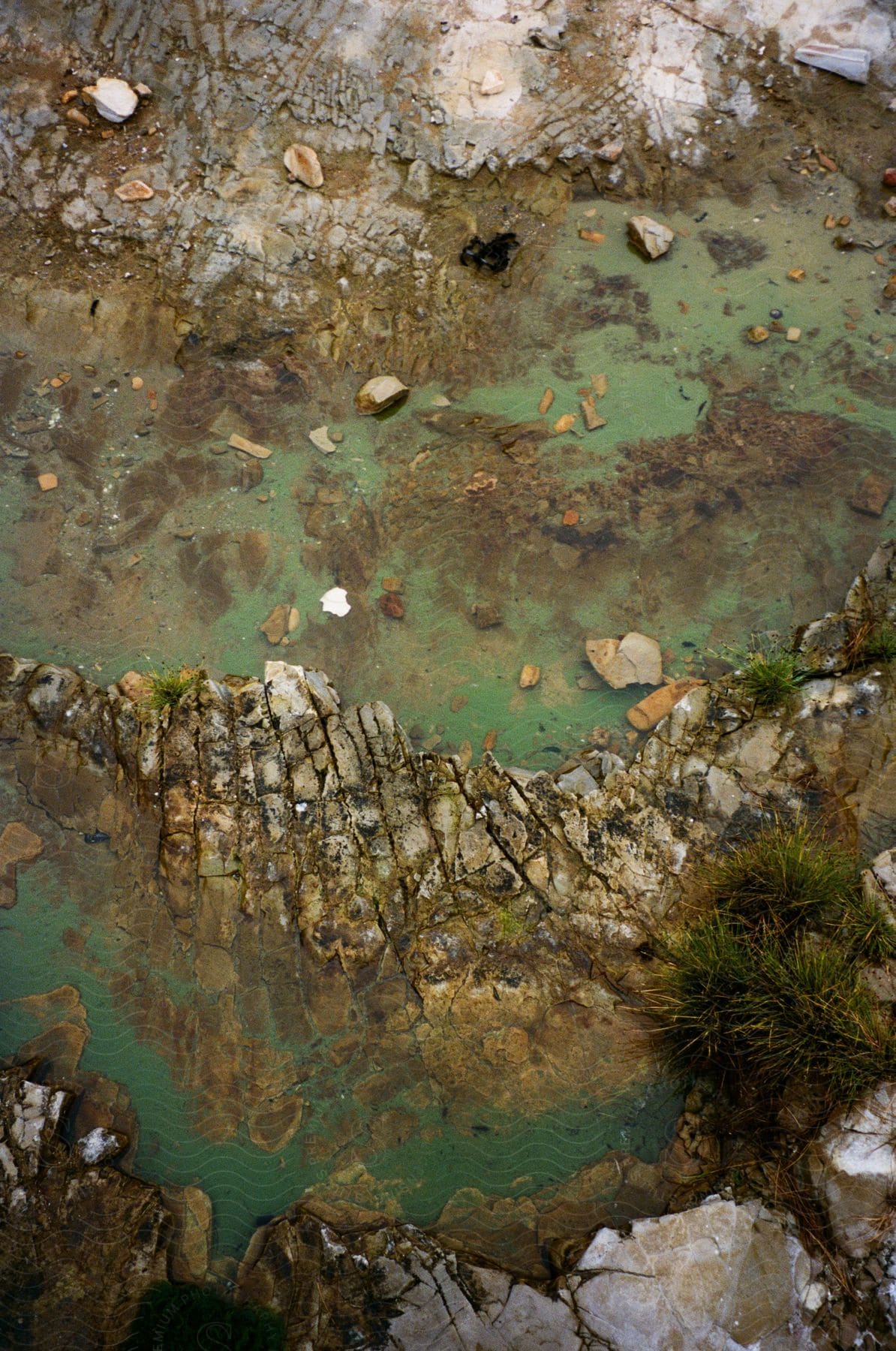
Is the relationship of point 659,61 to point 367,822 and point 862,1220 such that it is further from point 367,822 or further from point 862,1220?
point 862,1220

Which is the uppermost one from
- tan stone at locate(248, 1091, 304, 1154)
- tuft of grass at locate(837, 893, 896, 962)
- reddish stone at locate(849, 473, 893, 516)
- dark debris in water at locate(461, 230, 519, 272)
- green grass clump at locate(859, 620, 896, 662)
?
dark debris in water at locate(461, 230, 519, 272)

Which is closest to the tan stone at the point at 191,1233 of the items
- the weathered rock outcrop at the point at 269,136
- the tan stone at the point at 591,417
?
the tan stone at the point at 591,417

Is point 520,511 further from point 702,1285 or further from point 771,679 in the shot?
point 702,1285

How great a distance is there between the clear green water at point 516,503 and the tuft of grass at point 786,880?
48.2 inches

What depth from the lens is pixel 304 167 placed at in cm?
619

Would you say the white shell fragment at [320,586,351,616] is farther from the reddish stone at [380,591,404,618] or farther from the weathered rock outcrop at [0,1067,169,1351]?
the weathered rock outcrop at [0,1067,169,1351]

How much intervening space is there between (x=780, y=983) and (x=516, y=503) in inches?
130

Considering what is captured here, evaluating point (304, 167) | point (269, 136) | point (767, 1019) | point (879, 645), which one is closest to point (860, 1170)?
point (767, 1019)

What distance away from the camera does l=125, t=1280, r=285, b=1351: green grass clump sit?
380 cm

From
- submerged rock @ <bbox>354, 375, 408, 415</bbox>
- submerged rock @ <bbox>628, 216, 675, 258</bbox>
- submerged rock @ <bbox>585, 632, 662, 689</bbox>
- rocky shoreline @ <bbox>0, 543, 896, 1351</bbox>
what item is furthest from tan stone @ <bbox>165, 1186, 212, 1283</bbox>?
submerged rock @ <bbox>628, 216, 675, 258</bbox>

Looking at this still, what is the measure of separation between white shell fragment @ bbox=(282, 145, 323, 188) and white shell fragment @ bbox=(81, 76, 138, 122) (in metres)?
1.18

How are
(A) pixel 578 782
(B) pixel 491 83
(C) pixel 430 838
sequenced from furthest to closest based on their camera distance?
(B) pixel 491 83, (A) pixel 578 782, (C) pixel 430 838

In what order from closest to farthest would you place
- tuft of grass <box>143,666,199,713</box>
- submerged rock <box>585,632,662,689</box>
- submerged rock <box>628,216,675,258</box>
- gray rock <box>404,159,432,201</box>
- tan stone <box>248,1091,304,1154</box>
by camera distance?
1. tan stone <box>248,1091,304,1154</box>
2. tuft of grass <box>143,666,199,713</box>
3. submerged rock <box>585,632,662,689</box>
4. gray rock <box>404,159,432,201</box>
5. submerged rock <box>628,216,675,258</box>

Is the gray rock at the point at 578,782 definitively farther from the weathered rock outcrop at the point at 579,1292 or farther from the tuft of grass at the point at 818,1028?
the weathered rock outcrop at the point at 579,1292
